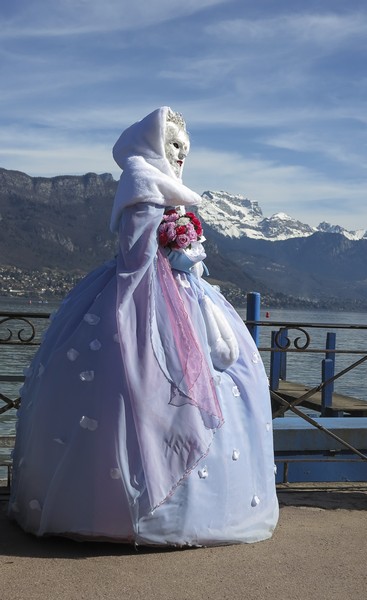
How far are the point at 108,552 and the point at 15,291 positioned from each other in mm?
143884

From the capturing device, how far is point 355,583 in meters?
3.73

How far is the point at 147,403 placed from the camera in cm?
390

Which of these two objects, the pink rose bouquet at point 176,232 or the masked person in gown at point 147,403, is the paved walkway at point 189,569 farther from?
the pink rose bouquet at point 176,232

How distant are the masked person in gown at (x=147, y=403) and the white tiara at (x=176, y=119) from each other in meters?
0.05

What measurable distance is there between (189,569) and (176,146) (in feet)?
6.87

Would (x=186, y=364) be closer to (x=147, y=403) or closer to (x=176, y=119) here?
(x=147, y=403)

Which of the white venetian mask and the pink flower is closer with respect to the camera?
the pink flower

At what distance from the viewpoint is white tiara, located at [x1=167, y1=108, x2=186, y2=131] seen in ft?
14.6

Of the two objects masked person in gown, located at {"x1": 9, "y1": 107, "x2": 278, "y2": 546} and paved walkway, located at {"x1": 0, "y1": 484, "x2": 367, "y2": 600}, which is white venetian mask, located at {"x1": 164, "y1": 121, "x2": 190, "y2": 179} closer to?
Result: masked person in gown, located at {"x1": 9, "y1": 107, "x2": 278, "y2": 546}

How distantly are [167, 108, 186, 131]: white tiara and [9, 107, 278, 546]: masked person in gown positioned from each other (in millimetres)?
54

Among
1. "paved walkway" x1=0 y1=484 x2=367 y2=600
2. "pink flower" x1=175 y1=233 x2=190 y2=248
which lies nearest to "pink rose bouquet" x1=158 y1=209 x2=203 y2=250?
"pink flower" x1=175 y1=233 x2=190 y2=248

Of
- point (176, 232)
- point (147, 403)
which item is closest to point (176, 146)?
point (176, 232)

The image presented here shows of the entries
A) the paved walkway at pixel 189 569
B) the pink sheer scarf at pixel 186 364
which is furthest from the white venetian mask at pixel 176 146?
the paved walkway at pixel 189 569

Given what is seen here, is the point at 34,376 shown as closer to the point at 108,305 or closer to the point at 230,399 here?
the point at 108,305
